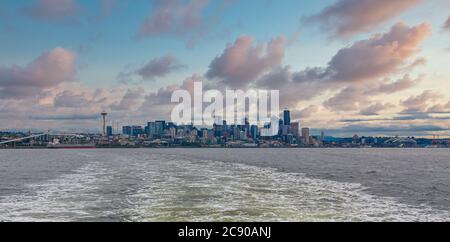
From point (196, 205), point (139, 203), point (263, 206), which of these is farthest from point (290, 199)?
point (139, 203)

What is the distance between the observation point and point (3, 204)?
22906mm

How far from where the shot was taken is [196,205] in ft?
69.8

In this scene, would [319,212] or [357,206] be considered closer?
[319,212]

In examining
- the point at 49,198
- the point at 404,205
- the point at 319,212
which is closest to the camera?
the point at 319,212
